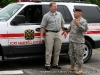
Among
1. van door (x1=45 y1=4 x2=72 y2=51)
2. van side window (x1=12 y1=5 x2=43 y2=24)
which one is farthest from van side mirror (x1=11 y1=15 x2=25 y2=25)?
van door (x1=45 y1=4 x2=72 y2=51)

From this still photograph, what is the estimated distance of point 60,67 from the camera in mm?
7293

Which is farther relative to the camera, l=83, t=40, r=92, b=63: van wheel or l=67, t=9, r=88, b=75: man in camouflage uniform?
l=83, t=40, r=92, b=63: van wheel

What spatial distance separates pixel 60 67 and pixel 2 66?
66.2 inches

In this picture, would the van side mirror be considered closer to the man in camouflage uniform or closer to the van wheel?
the man in camouflage uniform

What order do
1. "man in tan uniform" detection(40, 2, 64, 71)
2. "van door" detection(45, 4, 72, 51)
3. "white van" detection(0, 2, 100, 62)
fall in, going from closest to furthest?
1. "white van" detection(0, 2, 100, 62)
2. "man in tan uniform" detection(40, 2, 64, 71)
3. "van door" detection(45, 4, 72, 51)

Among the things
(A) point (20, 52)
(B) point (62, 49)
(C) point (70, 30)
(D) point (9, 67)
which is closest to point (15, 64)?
(D) point (9, 67)

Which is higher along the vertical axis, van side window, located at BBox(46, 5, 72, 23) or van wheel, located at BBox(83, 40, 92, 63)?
van side window, located at BBox(46, 5, 72, 23)

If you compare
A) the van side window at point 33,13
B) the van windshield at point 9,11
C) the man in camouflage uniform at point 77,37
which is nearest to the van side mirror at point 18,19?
the van windshield at point 9,11

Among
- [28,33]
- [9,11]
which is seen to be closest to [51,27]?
[28,33]

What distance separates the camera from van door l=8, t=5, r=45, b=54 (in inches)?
266

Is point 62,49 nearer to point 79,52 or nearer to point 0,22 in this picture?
point 79,52

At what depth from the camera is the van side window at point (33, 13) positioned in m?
7.14

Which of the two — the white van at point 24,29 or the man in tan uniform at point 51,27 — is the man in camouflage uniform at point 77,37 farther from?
the white van at point 24,29

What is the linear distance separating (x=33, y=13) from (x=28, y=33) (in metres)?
0.67
